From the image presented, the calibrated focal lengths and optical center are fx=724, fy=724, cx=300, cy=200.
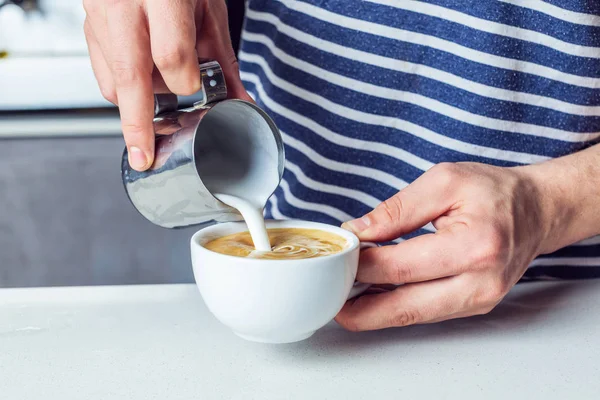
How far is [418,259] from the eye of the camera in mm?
618

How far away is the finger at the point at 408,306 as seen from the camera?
63 cm

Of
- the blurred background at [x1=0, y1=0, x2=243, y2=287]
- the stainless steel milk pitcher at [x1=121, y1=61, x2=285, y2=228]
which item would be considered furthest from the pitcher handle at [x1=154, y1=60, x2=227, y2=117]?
the blurred background at [x1=0, y1=0, x2=243, y2=287]

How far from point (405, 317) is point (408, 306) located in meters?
0.01

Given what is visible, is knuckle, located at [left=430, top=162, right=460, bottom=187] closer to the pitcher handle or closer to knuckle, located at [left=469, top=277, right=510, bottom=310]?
knuckle, located at [left=469, top=277, right=510, bottom=310]

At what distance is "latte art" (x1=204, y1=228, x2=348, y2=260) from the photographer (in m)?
0.60

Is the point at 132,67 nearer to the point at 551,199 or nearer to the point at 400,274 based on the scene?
the point at 400,274

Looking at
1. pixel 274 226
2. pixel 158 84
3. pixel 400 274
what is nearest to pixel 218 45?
pixel 158 84

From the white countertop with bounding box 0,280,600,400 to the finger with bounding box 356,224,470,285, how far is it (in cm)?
A: 7

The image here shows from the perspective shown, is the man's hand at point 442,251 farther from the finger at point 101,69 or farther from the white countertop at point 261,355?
the finger at point 101,69

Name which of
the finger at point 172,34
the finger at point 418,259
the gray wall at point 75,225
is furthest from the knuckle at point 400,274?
the gray wall at point 75,225

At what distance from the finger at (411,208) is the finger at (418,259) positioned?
0.07 ft

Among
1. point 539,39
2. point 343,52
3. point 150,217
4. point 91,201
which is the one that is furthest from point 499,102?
point 91,201

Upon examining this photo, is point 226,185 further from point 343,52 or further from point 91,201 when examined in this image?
point 91,201

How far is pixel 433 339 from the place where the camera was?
66 cm
